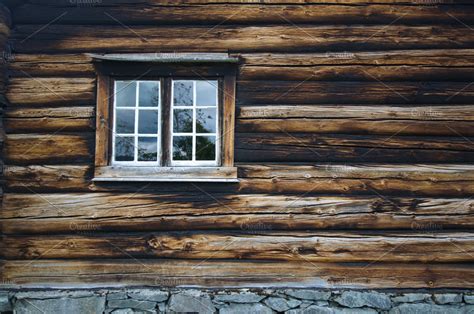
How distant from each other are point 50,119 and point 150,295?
2267mm

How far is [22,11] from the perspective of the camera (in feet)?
14.5

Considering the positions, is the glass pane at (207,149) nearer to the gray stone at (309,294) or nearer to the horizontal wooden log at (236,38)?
the horizontal wooden log at (236,38)

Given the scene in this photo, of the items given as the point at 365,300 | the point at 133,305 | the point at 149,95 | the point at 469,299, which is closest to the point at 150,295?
the point at 133,305

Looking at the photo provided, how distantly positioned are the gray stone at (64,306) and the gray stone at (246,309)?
1.36 meters

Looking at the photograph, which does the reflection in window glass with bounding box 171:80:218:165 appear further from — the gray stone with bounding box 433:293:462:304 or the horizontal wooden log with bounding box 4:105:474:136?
the gray stone with bounding box 433:293:462:304

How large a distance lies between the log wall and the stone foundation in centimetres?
13

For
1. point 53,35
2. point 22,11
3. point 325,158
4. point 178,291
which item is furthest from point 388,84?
point 22,11

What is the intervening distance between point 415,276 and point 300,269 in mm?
1278

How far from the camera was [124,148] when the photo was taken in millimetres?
4445

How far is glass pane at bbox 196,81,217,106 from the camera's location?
4445mm

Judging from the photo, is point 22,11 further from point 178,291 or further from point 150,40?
point 178,291

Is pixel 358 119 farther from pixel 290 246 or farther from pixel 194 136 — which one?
pixel 194 136

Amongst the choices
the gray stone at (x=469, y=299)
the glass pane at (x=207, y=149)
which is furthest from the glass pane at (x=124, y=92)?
the gray stone at (x=469, y=299)

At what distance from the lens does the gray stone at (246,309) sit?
4.16 meters
